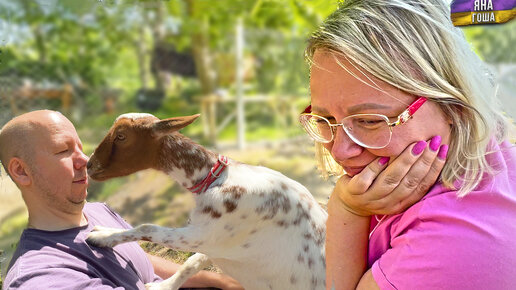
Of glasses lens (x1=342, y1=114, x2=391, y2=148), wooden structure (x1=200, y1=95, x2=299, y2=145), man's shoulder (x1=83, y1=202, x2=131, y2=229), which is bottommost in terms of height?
wooden structure (x1=200, y1=95, x2=299, y2=145)

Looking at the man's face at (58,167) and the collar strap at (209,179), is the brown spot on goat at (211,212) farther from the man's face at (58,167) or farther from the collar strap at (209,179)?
the man's face at (58,167)

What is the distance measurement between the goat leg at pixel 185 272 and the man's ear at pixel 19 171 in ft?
2.02

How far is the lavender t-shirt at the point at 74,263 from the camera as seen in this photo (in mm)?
1481

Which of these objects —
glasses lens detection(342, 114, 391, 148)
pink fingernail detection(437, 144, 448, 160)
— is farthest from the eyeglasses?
pink fingernail detection(437, 144, 448, 160)

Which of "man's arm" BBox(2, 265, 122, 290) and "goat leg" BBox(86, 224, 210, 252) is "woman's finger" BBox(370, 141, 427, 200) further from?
"man's arm" BBox(2, 265, 122, 290)

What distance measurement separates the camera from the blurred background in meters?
2.25

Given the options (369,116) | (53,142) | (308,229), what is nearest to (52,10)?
(53,142)

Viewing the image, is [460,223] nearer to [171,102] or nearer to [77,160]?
[77,160]

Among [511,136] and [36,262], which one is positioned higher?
[511,136]

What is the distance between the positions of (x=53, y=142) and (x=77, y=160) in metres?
0.10

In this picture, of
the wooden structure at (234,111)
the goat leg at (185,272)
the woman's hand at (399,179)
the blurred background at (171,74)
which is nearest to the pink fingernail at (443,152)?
the woman's hand at (399,179)

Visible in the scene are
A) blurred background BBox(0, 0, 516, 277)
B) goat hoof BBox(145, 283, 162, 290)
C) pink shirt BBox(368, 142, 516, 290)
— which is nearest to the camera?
pink shirt BBox(368, 142, 516, 290)

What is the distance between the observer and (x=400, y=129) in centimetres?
111

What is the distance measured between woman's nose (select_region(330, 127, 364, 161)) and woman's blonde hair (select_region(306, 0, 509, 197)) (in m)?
0.18
